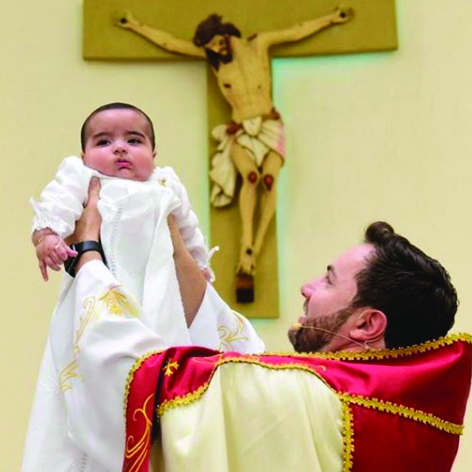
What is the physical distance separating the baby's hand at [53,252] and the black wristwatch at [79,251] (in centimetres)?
4

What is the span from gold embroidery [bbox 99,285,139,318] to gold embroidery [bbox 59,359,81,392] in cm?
17

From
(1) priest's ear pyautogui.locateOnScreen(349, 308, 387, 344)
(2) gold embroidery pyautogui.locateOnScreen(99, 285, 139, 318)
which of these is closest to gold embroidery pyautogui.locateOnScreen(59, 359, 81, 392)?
(2) gold embroidery pyautogui.locateOnScreen(99, 285, 139, 318)

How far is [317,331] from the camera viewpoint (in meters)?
2.66

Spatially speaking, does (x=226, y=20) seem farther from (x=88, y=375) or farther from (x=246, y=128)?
(x=88, y=375)

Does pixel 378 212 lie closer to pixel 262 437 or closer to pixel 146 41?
pixel 146 41

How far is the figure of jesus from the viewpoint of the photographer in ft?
15.3

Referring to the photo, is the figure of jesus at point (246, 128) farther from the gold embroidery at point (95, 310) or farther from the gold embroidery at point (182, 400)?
the gold embroidery at point (182, 400)

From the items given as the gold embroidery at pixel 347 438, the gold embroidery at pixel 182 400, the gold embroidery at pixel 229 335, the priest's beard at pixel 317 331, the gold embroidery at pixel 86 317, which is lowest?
the gold embroidery at pixel 347 438

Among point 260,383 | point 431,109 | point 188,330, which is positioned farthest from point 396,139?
point 260,383

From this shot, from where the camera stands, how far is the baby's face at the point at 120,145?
2842 millimetres

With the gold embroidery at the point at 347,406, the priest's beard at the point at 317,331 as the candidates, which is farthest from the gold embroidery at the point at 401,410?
the priest's beard at the point at 317,331

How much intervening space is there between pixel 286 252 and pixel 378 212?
1.44 ft

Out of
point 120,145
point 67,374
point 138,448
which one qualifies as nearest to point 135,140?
point 120,145

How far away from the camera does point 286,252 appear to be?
4.76 m
